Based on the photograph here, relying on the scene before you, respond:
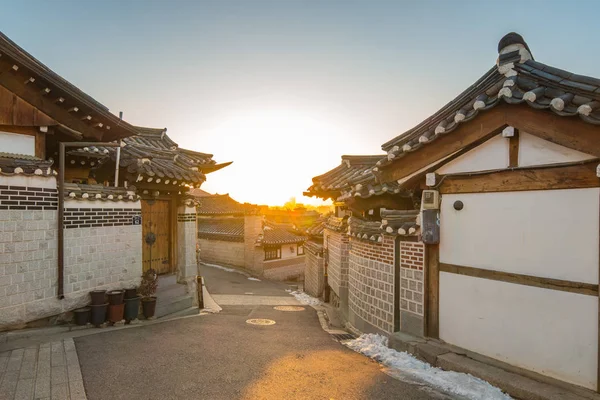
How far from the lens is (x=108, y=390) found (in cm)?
509

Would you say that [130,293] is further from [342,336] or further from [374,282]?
[374,282]

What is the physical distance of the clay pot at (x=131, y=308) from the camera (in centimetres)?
870

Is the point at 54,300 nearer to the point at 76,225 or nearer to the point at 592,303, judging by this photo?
the point at 76,225

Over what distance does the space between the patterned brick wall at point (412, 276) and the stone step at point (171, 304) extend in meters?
6.57

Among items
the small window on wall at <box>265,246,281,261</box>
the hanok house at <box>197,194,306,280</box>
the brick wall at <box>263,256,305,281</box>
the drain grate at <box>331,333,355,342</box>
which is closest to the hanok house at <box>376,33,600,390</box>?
the drain grate at <box>331,333,355,342</box>

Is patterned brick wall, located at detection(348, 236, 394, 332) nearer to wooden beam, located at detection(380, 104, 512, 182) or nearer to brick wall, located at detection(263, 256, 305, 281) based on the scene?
wooden beam, located at detection(380, 104, 512, 182)

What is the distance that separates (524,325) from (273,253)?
95.5 ft

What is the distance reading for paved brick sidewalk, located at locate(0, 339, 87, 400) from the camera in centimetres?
485

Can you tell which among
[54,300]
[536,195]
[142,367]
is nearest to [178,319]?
[54,300]

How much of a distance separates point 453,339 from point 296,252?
3071cm

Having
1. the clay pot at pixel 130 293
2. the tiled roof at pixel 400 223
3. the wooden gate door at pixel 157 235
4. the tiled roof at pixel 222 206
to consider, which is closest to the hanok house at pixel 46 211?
the clay pot at pixel 130 293

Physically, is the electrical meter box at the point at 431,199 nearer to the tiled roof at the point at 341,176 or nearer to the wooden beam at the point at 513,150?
the wooden beam at the point at 513,150

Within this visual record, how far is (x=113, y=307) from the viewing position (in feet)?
27.6

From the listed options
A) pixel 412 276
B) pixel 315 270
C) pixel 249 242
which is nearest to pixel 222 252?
pixel 249 242
